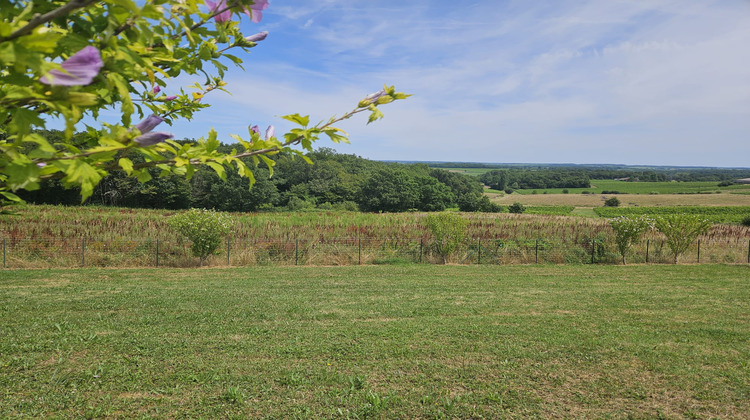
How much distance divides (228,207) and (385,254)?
39.0 metres

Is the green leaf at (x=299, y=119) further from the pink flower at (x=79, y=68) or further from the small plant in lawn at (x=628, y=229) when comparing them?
the small plant in lawn at (x=628, y=229)

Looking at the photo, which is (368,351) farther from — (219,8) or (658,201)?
(658,201)

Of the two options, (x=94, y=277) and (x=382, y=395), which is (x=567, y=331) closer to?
(x=382, y=395)

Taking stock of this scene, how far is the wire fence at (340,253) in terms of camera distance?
45.1 ft

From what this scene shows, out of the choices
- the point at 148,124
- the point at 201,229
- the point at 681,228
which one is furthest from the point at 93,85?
the point at 681,228

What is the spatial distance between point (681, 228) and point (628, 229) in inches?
86.7

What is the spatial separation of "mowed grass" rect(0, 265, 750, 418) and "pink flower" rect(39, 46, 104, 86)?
3927 mm

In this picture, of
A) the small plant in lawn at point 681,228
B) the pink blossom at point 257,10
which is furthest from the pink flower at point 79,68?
the small plant in lawn at point 681,228

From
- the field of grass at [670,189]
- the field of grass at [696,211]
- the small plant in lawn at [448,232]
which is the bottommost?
the field of grass at [696,211]

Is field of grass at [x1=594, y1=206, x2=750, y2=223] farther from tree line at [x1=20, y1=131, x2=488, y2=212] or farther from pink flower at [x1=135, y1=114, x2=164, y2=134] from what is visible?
pink flower at [x1=135, y1=114, x2=164, y2=134]

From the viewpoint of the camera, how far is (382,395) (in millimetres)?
4562

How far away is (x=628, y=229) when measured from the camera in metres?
15.4

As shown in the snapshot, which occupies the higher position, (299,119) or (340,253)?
(299,119)

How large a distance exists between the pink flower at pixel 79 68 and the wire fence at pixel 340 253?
1403 centimetres
